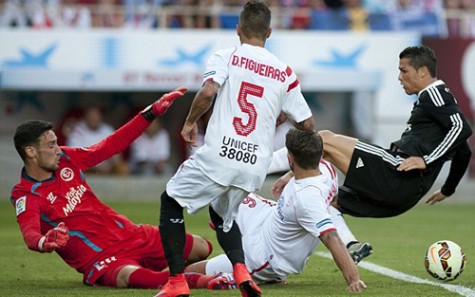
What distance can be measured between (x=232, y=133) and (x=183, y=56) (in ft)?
42.7

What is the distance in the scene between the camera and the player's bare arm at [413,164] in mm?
8688

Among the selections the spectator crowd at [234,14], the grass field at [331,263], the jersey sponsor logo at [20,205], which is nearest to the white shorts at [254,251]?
A: the grass field at [331,263]

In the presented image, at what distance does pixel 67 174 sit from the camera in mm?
8180

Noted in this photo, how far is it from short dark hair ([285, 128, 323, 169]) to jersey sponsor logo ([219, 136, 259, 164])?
0.52 meters

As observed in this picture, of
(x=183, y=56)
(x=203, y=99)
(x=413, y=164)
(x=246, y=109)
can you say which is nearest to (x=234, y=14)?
(x=183, y=56)

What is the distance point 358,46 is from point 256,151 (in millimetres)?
13771

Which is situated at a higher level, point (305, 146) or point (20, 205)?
point (305, 146)

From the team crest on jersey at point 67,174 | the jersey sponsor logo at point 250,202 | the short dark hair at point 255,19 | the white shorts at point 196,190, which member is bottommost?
the jersey sponsor logo at point 250,202

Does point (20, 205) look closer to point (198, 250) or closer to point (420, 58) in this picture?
point (198, 250)

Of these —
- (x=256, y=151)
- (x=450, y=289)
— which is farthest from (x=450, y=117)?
(x=256, y=151)

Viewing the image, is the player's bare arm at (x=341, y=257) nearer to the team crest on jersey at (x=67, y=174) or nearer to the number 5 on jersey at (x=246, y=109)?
the number 5 on jersey at (x=246, y=109)

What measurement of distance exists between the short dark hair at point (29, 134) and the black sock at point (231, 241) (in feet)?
5.28

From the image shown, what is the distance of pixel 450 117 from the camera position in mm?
8609

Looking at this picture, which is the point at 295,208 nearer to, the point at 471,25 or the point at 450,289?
the point at 450,289
